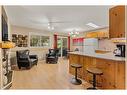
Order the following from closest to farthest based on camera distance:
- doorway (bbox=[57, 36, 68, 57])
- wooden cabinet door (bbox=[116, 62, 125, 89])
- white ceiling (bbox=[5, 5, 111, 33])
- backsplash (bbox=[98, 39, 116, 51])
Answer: wooden cabinet door (bbox=[116, 62, 125, 89]), white ceiling (bbox=[5, 5, 111, 33]), backsplash (bbox=[98, 39, 116, 51]), doorway (bbox=[57, 36, 68, 57])

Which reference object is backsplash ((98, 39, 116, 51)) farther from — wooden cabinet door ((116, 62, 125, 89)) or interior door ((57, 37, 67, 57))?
wooden cabinet door ((116, 62, 125, 89))

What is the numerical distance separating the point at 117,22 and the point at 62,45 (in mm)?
7880

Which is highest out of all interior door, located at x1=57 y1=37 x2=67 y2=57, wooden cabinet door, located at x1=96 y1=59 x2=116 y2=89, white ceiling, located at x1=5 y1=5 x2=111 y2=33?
white ceiling, located at x1=5 y1=5 x2=111 y2=33

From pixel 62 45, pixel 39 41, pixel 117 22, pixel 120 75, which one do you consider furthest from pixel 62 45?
pixel 120 75

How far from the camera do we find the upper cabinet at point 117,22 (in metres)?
2.61

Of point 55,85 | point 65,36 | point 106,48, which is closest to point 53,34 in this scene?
point 65,36

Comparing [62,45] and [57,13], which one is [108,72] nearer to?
[57,13]

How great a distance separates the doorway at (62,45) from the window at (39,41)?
53.9 inches

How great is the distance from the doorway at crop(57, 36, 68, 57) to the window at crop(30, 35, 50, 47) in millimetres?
1370

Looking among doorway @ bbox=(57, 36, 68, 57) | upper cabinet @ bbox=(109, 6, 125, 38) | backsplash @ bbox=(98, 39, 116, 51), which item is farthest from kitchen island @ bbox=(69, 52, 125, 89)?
doorway @ bbox=(57, 36, 68, 57)

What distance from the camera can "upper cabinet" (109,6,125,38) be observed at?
8.57ft

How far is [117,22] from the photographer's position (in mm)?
2771

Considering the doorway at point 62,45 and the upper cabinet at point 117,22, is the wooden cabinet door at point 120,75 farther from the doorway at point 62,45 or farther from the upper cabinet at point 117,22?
the doorway at point 62,45

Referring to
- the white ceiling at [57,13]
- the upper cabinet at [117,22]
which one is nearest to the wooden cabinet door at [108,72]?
the upper cabinet at [117,22]
